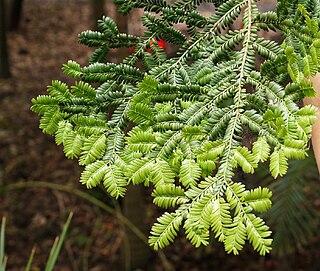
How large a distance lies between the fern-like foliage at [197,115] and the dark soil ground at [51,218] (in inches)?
80.9

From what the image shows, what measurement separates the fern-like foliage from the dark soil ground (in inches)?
80.9

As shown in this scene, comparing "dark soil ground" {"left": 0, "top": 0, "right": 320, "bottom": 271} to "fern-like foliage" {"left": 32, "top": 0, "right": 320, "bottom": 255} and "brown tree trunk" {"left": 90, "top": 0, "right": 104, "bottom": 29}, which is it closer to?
"brown tree trunk" {"left": 90, "top": 0, "right": 104, "bottom": 29}

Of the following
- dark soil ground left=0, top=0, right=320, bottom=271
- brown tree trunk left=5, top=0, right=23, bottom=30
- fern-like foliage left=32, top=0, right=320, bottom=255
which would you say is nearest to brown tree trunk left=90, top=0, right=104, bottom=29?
dark soil ground left=0, top=0, right=320, bottom=271

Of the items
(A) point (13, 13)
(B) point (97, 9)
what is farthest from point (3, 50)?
(B) point (97, 9)

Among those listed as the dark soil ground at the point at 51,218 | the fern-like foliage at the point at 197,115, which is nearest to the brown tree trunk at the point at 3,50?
the dark soil ground at the point at 51,218

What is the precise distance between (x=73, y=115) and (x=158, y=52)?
0.48ft

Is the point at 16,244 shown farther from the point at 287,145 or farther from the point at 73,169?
the point at 287,145

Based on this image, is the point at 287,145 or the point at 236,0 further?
the point at 236,0

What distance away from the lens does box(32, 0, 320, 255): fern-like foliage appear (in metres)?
0.49

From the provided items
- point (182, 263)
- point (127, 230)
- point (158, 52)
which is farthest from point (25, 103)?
point (158, 52)

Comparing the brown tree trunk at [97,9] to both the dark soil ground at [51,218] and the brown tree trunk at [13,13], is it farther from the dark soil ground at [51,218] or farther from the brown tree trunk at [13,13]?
the brown tree trunk at [13,13]

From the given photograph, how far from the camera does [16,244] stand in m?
2.58

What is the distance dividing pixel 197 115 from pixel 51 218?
230cm

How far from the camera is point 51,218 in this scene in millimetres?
2705
